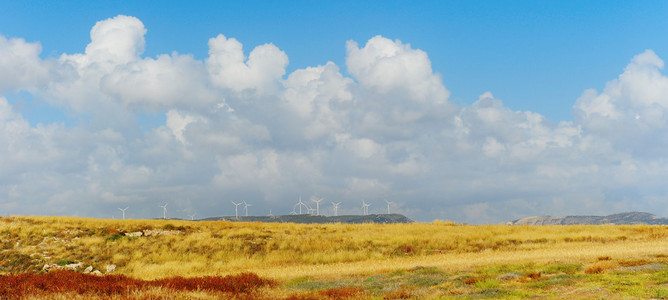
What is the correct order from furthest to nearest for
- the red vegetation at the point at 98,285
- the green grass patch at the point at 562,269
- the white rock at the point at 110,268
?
1. the white rock at the point at 110,268
2. the green grass patch at the point at 562,269
3. the red vegetation at the point at 98,285

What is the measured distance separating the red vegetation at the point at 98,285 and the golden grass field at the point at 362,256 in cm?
64

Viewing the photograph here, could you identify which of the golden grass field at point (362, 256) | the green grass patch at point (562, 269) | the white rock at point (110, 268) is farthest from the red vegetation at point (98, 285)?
the white rock at point (110, 268)

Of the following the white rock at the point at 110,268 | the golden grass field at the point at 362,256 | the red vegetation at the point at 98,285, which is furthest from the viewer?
the white rock at the point at 110,268

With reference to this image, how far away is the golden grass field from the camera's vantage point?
55.3 ft

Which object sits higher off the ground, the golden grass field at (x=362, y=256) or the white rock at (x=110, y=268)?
the golden grass field at (x=362, y=256)

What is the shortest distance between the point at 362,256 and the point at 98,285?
72.0 feet

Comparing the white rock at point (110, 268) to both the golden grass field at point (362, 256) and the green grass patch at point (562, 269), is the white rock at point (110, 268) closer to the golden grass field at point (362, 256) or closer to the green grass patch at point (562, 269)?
the golden grass field at point (362, 256)

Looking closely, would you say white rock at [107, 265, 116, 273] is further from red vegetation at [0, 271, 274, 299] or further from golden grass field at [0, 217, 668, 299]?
red vegetation at [0, 271, 274, 299]

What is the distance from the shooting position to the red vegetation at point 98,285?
16.2 meters

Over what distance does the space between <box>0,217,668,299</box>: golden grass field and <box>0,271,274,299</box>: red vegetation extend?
2.11ft

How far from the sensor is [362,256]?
36594mm

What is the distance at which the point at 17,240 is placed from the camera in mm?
40750

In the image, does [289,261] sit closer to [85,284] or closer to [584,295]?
[85,284]

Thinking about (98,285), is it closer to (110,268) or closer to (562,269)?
(562,269)
